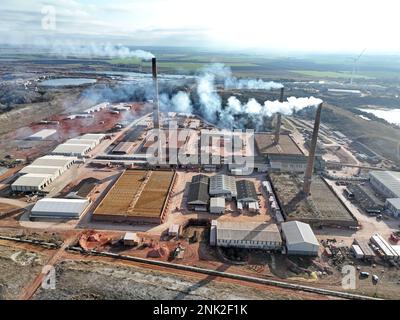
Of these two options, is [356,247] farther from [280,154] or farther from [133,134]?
[133,134]

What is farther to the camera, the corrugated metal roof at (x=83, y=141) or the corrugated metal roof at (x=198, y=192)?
the corrugated metal roof at (x=83, y=141)

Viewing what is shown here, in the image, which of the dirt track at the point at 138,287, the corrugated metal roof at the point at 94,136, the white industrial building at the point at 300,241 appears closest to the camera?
the dirt track at the point at 138,287

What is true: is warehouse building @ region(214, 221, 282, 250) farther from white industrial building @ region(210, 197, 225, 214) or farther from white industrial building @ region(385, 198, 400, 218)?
white industrial building @ region(385, 198, 400, 218)

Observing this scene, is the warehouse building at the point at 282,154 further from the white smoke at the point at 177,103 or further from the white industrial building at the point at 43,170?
the white smoke at the point at 177,103

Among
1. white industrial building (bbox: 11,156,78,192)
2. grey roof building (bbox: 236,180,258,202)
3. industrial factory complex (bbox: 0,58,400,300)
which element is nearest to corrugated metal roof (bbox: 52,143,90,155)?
industrial factory complex (bbox: 0,58,400,300)

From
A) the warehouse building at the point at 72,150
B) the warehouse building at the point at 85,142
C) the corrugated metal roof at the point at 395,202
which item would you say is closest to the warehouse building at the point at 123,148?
the warehouse building at the point at 85,142
